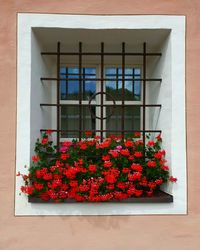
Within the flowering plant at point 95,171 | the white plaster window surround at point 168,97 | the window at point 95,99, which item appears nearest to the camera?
the flowering plant at point 95,171

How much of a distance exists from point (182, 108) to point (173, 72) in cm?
31

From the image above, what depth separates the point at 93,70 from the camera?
137 inches

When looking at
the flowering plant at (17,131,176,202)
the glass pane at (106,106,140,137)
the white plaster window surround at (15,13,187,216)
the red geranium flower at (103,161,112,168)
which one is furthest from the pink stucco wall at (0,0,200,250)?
the glass pane at (106,106,140,137)

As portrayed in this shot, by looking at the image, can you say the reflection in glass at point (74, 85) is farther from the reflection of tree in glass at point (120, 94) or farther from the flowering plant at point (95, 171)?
the flowering plant at point (95, 171)

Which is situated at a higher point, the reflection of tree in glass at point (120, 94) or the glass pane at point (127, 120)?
the reflection of tree in glass at point (120, 94)

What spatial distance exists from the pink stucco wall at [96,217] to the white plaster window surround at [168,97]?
0.05 metres

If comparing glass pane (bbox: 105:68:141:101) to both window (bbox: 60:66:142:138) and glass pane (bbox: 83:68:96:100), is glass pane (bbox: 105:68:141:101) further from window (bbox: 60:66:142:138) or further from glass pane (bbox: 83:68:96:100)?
glass pane (bbox: 83:68:96:100)

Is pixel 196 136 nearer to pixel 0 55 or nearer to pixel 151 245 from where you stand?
pixel 151 245

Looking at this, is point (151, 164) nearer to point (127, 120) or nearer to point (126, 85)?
point (127, 120)

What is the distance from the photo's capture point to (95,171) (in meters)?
2.72

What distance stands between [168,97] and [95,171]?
89cm

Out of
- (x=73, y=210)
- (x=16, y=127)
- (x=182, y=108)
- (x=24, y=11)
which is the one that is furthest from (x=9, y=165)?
(x=182, y=108)

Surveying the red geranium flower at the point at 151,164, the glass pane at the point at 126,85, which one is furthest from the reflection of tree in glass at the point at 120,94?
the red geranium flower at the point at 151,164

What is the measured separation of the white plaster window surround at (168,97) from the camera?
107 inches
